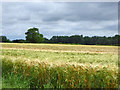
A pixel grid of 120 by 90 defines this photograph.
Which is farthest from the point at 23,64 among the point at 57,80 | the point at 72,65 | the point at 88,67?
the point at 88,67

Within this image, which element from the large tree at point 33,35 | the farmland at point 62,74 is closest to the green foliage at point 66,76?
the farmland at point 62,74

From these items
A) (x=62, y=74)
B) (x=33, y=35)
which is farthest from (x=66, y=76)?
(x=33, y=35)

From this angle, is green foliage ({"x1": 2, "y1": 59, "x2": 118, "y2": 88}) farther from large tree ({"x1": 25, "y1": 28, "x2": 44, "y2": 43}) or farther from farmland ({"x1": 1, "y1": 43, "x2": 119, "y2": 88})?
large tree ({"x1": 25, "y1": 28, "x2": 44, "y2": 43})

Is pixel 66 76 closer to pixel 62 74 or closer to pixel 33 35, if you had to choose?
pixel 62 74

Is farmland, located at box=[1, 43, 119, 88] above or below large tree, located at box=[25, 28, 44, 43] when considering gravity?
below

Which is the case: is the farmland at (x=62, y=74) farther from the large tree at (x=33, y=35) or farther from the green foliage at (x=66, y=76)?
the large tree at (x=33, y=35)

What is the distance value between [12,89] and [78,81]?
1965mm

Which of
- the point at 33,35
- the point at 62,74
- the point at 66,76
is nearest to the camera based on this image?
the point at 66,76

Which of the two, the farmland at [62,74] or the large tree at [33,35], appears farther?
the large tree at [33,35]

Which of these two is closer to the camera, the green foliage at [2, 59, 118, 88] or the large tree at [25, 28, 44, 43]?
the green foliage at [2, 59, 118, 88]

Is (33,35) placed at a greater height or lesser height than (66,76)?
greater

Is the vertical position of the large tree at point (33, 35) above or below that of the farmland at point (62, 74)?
above

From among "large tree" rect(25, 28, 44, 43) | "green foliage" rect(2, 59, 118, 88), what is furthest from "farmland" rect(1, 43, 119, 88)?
"large tree" rect(25, 28, 44, 43)

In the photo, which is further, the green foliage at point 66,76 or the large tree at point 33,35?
the large tree at point 33,35
